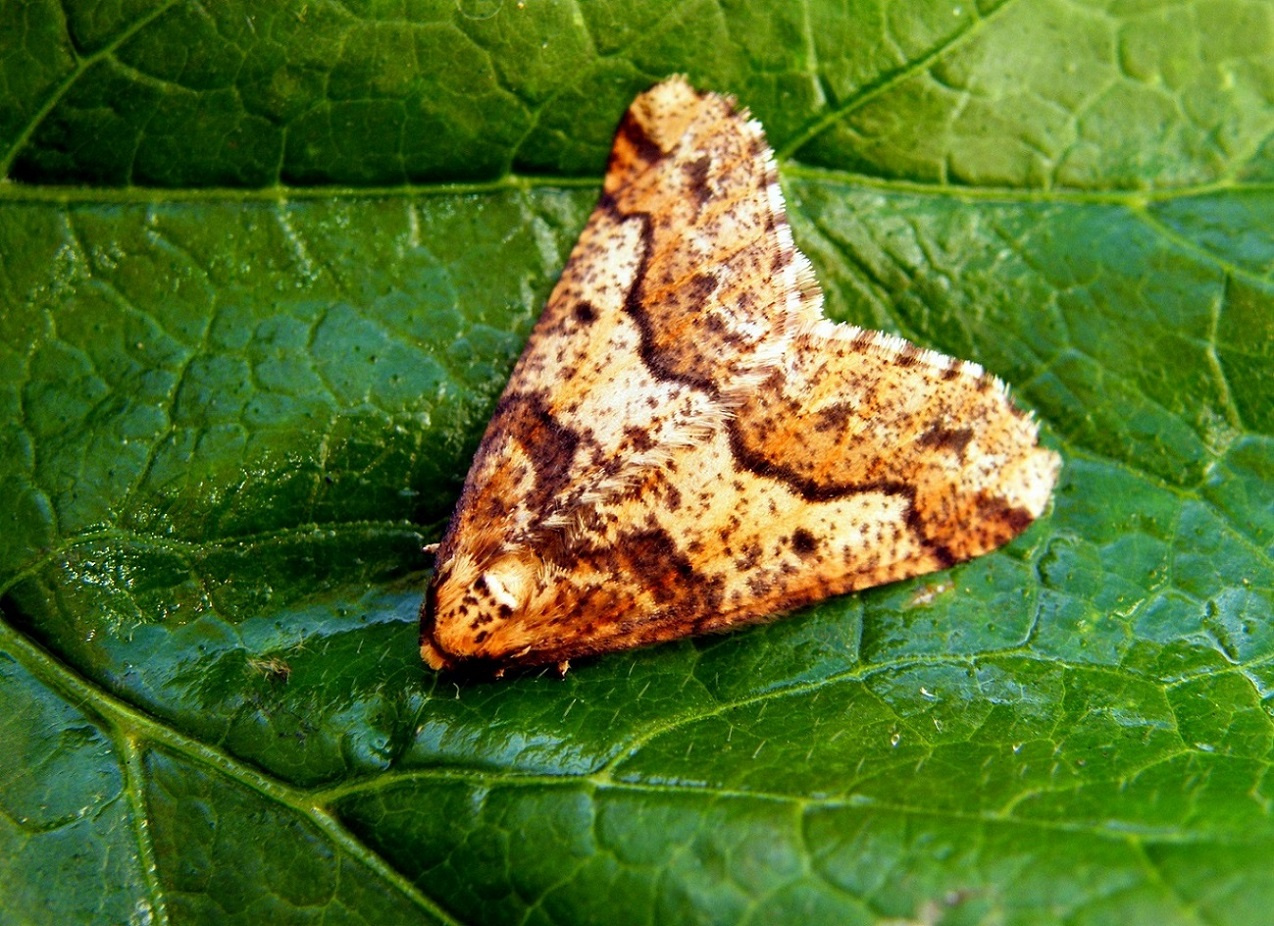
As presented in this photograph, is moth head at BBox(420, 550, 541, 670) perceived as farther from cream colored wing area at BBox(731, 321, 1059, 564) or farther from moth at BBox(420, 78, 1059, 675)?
cream colored wing area at BBox(731, 321, 1059, 564)

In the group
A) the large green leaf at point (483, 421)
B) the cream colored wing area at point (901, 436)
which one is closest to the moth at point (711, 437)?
the cream colored wing area at point (901, 436)

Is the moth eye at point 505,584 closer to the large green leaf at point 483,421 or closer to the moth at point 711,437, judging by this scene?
the moth at point 711,437

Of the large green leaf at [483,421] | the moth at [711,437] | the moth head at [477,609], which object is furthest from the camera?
the moth at [711,437]

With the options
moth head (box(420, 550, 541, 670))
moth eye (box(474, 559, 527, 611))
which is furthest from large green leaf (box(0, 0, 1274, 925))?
moth eye (box(474, 559, 527, 611))

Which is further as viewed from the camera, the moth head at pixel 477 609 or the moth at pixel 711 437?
the moth at pixel 711 437

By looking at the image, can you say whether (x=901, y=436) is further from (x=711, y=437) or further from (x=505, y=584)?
(x=505, y=584)

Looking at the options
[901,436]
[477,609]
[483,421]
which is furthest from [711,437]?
[477,609]

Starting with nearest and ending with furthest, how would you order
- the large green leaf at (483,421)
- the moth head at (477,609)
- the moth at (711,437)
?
1. the large green leaf at (483,421)
2. the moth head at (477,609)
3. the moth at (711,437)
